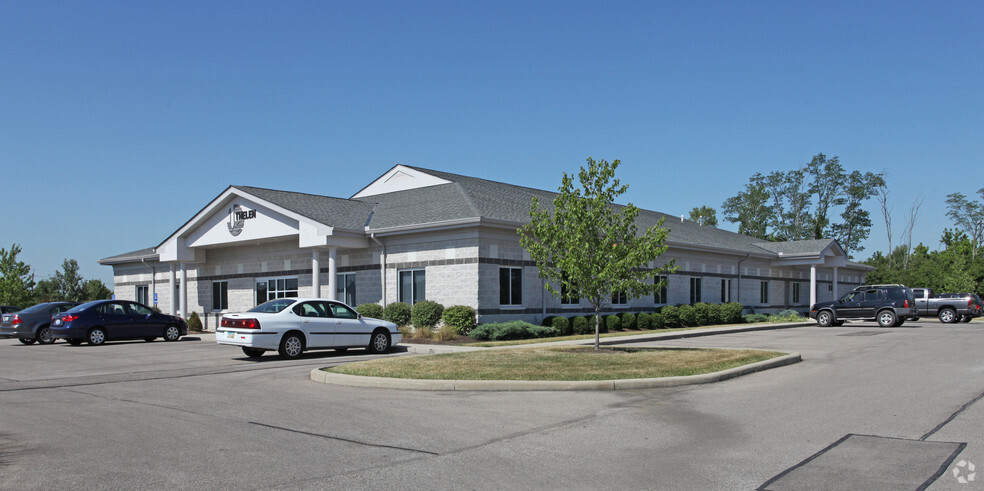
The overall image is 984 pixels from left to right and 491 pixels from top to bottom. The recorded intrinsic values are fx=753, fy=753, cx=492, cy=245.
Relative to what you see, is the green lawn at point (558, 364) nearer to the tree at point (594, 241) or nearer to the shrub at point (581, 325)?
the tree at point (594, 241)

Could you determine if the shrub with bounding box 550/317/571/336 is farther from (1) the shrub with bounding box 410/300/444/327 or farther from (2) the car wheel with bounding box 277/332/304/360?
(2) the car wheel with bounding box 277/332/304/360

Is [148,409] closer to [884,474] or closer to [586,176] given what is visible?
[884,474]

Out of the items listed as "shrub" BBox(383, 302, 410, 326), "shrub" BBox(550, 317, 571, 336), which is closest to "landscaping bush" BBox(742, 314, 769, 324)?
"shrub" BBox(550, 317, 571, 336)

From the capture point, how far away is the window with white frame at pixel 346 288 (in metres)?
28.0

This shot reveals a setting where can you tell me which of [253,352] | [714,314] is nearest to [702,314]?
[714,314]

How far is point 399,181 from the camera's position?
111 feet

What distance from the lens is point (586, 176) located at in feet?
57.9

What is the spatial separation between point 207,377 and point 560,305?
15.3m

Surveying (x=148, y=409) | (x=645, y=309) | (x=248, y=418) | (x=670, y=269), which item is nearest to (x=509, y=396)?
(x=248, y=418)

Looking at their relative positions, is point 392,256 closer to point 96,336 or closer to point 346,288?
point 346,288

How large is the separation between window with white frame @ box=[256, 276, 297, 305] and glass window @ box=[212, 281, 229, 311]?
103 inches

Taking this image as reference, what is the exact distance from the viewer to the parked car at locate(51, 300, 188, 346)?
22.7 metres

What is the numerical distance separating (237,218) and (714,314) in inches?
831

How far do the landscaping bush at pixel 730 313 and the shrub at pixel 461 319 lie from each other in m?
15.5
